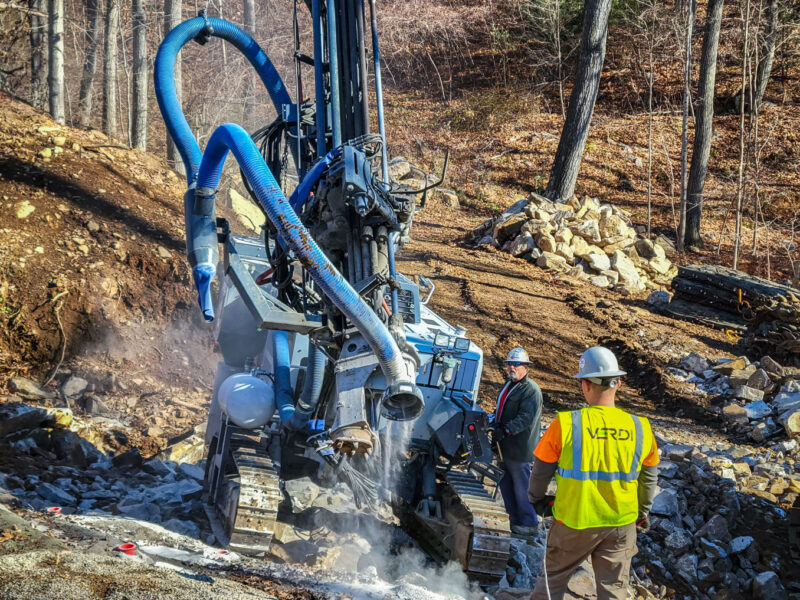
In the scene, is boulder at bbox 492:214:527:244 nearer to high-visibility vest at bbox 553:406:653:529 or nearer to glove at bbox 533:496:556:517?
glove at bbox 533:496:556:517

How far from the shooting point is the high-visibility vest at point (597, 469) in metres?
A: 4.40

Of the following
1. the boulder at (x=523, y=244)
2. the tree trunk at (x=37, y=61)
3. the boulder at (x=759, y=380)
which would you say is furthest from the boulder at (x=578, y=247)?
the tree trunk at (x=37, y=61)

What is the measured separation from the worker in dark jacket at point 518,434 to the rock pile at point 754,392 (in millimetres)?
3990

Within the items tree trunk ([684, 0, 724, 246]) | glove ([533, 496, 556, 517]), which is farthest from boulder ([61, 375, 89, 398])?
tree trunk ([684, 0, 724, 246])

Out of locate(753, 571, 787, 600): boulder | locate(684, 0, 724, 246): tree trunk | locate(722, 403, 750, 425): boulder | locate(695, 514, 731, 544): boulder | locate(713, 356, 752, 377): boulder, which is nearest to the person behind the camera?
locate(753, 571, 787, 600): boulder

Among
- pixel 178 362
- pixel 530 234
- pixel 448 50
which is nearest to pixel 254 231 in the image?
pixel 178 362

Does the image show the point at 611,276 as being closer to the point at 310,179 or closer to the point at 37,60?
the point at 310,179

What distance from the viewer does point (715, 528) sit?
25.2 ft

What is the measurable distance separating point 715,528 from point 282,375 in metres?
4.46

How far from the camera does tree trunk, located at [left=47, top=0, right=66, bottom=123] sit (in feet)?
49.6

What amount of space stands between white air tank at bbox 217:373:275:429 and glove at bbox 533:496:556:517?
103 inches

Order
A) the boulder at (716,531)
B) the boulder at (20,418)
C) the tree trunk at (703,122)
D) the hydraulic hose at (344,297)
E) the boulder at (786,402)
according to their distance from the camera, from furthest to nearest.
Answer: the tree trunk at (703,122)
the boulder at (786,402)
the boulder at (20,418)
the boulder at (716,531)
the hydraulic hose at (344,297)

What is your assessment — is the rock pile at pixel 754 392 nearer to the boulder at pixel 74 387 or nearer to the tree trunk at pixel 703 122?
the boulder at pixel 74 387

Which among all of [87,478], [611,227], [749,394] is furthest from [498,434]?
[611,227]
